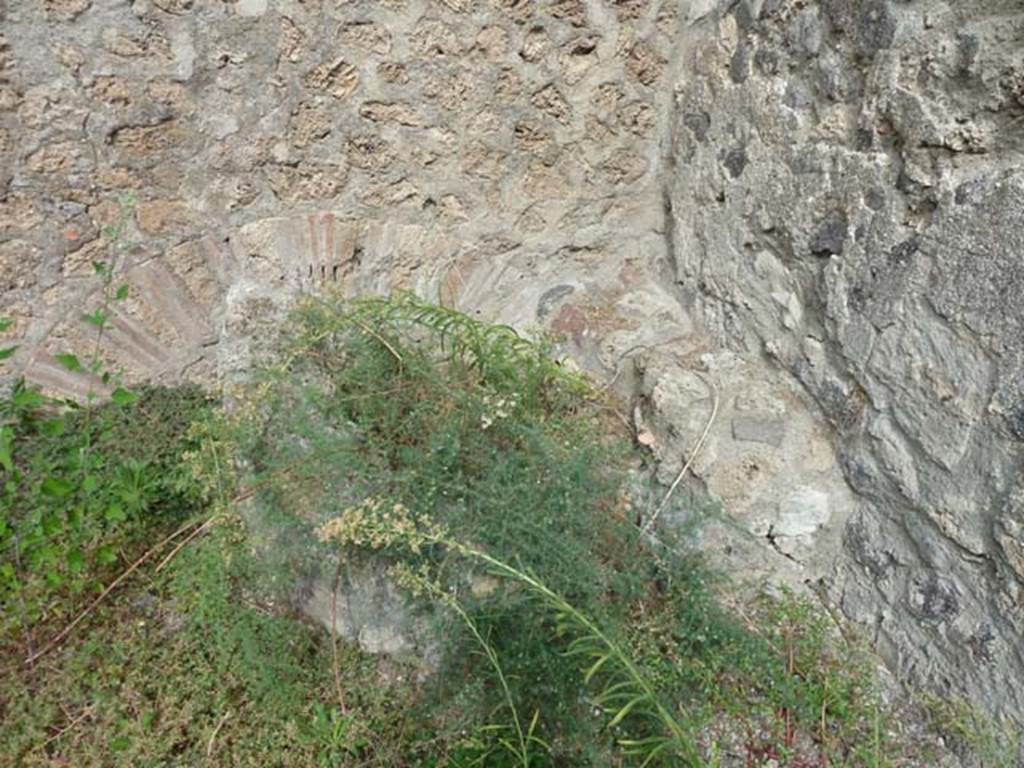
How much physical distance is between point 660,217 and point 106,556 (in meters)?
2.03

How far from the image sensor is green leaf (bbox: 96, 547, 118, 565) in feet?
6.54

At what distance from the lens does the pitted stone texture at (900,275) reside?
5.17 feet

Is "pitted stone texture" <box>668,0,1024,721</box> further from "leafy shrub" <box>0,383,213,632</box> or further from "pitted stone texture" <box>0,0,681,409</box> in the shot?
"leafy shrub" <box>0,383,213,632</box>

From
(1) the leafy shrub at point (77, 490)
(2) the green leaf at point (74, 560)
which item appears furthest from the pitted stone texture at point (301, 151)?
(2) the green leaf at point (74, 560)

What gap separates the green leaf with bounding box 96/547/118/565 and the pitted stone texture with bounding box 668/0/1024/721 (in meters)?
1.87

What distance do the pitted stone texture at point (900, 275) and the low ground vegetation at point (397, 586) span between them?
9.8 inches

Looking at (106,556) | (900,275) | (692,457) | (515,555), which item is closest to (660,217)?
(692,457)

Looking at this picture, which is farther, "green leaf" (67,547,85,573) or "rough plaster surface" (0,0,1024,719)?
"green leaf" (67,547,85,573)

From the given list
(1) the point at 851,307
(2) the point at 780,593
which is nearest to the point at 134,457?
(2) the point at 780,593

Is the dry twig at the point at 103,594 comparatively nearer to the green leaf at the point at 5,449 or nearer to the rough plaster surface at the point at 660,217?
the green leaf at the point at 5,449

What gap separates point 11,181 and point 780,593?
2.44m

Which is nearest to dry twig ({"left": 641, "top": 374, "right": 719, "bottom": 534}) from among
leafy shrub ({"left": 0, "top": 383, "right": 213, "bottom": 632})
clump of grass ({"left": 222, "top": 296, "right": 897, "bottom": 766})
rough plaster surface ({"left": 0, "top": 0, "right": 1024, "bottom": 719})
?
rough plaster surface ({"left": 0, "top": 0, "right": 1024, "bottom": 719})

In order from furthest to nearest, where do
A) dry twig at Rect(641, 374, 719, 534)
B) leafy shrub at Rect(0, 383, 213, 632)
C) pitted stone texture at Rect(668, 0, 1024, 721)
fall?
dry twig at Rect(641, 374, 719, 534), leafy shrub at Rect(0, 383, 213, 632), pitted stone texture at Rect(668, 0, 1024, 721)

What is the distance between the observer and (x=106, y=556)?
6.52 ft
